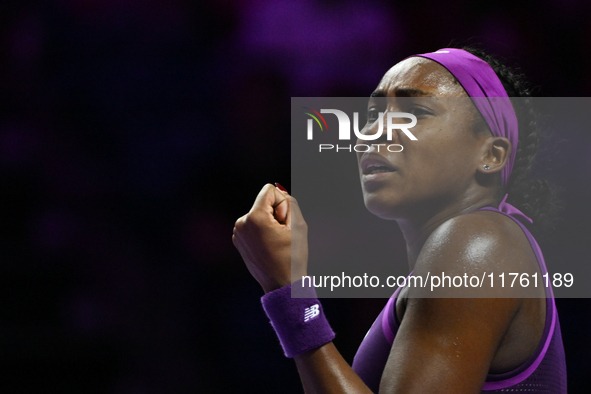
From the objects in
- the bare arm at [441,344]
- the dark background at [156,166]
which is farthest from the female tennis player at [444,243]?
the dark background at [156,166]

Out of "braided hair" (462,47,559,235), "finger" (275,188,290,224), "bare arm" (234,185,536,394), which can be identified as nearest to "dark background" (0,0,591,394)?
"braided hair" (462,47,559,235)

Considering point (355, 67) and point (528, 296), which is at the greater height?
point (355, 67)

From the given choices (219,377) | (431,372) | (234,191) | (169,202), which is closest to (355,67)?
(234,191)

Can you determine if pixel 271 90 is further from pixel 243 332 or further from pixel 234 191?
pixel 243 332

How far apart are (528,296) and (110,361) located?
2.33 m

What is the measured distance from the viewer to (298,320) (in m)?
1.08

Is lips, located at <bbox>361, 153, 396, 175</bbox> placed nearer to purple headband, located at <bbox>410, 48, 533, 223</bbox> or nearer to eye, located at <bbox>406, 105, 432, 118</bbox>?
eye, located at <bbox>406, 105, 432, 118</bbox>

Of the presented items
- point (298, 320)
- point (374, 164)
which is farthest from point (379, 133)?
point (298, 320)

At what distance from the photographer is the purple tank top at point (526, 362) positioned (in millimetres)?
1047

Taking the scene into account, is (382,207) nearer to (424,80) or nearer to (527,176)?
(424,80)

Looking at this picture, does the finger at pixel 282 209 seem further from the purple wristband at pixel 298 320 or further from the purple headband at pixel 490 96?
the purple headband at pixel 490 96

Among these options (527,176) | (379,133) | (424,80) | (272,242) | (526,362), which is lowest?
(526,362)

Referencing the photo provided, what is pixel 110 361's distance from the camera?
2.81m

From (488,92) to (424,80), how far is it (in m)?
0.16
